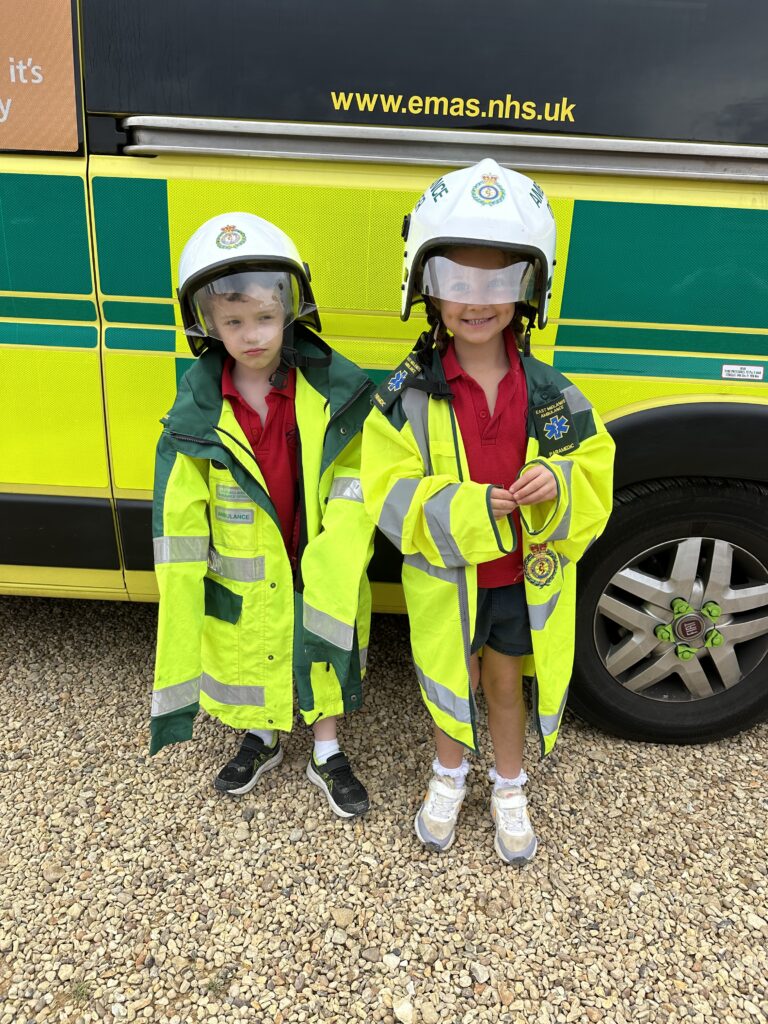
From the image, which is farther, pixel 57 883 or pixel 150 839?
pixel 150 839

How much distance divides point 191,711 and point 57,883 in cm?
57

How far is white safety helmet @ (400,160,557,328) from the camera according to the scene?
1.65 meters

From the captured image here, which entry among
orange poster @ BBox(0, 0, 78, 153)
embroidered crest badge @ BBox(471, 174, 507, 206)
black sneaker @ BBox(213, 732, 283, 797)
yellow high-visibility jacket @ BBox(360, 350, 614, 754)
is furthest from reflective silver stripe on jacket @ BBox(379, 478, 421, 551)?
orange poster @ BBox(0, 0, 78, 153)

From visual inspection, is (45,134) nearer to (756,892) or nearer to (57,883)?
(57,883)

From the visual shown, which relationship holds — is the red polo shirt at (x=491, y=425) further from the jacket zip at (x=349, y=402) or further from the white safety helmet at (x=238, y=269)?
the white safety helmet at (x=238, y=269)

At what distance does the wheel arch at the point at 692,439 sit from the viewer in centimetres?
219

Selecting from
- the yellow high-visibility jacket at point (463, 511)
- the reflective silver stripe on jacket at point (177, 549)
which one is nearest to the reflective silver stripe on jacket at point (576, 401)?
the yellow high-visibility jacket at point (463, 511)

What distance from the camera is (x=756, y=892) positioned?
2102 millimetres

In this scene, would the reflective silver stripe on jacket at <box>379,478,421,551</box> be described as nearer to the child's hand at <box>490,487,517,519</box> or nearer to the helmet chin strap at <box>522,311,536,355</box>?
the child's hand at <box>490,487,517,519</box>

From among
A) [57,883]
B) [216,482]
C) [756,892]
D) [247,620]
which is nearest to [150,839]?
[57,883]

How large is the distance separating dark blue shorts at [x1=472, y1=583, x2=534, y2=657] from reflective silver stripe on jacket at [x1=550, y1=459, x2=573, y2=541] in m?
0.24

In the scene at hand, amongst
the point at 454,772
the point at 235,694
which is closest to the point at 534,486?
the point at 454,772

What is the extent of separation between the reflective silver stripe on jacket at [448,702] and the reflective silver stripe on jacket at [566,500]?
51 cm

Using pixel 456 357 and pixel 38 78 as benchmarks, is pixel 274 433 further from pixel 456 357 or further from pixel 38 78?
pixel 38 78
